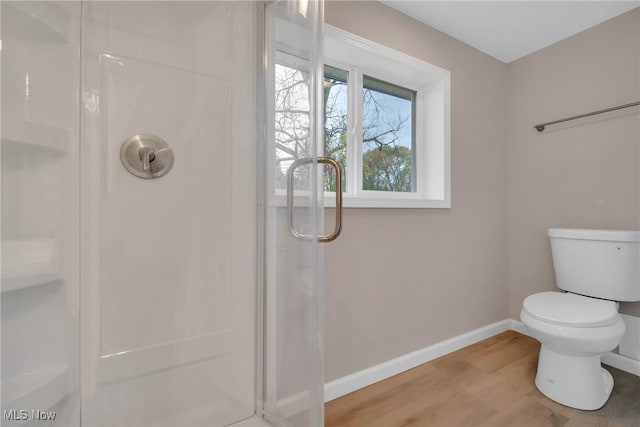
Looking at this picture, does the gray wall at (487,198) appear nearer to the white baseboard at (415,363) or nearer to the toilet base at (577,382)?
the white baseboard at (415,363)

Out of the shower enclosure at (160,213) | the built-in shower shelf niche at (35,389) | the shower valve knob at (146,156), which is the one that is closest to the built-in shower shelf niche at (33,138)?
the shower enclosure at (160,213)

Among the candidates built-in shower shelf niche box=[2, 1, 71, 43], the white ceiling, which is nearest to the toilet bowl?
the white ceiling

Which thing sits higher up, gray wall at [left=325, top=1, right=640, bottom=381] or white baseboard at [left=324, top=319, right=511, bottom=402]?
gray wall at [left=325, top=1, right=640, bottom=381]

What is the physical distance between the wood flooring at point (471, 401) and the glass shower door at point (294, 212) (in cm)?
48

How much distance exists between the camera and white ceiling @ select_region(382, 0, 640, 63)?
1721 millimetres

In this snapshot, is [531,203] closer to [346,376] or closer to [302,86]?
[346,376]

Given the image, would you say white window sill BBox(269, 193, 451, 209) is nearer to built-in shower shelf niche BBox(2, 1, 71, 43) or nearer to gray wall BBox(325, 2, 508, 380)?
gray wall BBox(325, 2, 508, 380)

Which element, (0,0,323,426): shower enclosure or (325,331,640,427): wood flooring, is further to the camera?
(325,331,640,427): wood flooring

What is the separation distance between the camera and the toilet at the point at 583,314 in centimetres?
137

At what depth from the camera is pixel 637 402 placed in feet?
4.77

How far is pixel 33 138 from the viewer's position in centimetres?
77

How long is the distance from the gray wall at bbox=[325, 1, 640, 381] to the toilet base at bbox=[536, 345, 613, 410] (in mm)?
587

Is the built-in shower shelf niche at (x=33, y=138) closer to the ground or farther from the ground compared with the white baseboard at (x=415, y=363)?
farther from the ground

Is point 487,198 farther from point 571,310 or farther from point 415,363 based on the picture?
point 415,363
